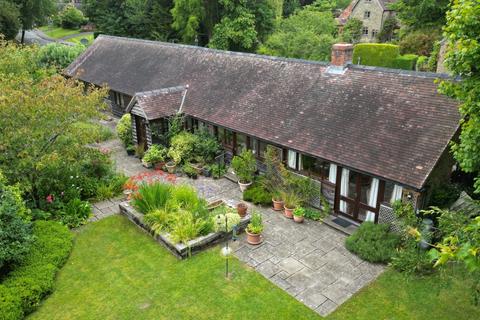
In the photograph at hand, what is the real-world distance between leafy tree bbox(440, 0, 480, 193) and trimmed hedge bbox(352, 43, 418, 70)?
2491cm

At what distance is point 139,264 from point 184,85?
12454 mm

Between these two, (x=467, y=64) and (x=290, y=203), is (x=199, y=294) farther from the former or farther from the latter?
(x=467, y=64)

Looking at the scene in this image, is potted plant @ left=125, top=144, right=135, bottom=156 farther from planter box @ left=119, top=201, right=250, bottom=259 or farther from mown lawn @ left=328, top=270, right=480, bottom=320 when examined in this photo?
mown lawn @ left=328, top=270, right=480, bottom=320

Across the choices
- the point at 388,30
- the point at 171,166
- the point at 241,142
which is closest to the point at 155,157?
the point at 171,166

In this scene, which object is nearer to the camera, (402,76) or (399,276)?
(399,276)

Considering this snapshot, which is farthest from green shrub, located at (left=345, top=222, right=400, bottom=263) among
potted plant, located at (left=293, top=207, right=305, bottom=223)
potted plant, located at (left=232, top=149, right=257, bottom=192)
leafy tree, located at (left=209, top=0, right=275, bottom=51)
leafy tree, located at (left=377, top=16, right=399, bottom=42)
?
leafy tree, located at (left=377, top=16, right=399, bottom=42)

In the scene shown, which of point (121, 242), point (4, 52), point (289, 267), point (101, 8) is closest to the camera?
point (289, 267)

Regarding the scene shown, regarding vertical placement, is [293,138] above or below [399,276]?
above

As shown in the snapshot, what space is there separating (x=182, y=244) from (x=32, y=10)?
52.3 meters

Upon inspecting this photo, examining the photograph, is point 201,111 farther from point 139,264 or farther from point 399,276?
point 399,276

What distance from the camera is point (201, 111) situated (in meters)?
19.8

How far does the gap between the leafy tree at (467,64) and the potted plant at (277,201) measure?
288 inches

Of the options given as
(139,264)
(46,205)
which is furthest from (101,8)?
(139,264)

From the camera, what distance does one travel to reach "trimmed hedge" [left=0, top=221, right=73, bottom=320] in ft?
33.0
